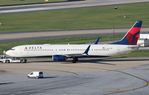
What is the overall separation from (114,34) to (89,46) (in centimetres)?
4416

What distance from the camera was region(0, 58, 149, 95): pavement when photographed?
8088 centimetres

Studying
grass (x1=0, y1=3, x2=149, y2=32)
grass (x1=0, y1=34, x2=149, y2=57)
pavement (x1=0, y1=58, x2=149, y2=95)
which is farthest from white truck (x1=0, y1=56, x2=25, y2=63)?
grass (x1=0, y1=3, x2=149, y2=32)

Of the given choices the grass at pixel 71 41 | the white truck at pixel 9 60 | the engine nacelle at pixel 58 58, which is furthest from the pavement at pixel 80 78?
the grass at pixel 71 41

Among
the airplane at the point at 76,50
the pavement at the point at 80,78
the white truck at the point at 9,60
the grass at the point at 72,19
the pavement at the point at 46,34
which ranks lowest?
the pavement at the point at 80,78

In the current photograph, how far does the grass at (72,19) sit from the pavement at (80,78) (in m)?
54.7

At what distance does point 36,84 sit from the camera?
8675 centimetres

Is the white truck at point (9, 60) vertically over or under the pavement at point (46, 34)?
under

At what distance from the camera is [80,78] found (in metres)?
A: 93.0

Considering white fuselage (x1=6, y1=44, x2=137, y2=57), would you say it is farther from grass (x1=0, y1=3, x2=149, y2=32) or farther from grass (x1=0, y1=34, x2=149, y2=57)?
grass (x1=0, y1=3, x2=149, y2=32)

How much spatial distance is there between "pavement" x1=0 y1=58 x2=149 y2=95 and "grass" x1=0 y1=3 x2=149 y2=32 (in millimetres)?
54672

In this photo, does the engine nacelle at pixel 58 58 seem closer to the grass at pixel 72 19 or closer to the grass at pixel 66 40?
the grass at pixel 66 40

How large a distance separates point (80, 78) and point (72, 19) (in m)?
91.3

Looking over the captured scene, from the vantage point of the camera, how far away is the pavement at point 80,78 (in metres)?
80.9

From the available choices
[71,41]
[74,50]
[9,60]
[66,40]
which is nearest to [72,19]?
[66,40]
